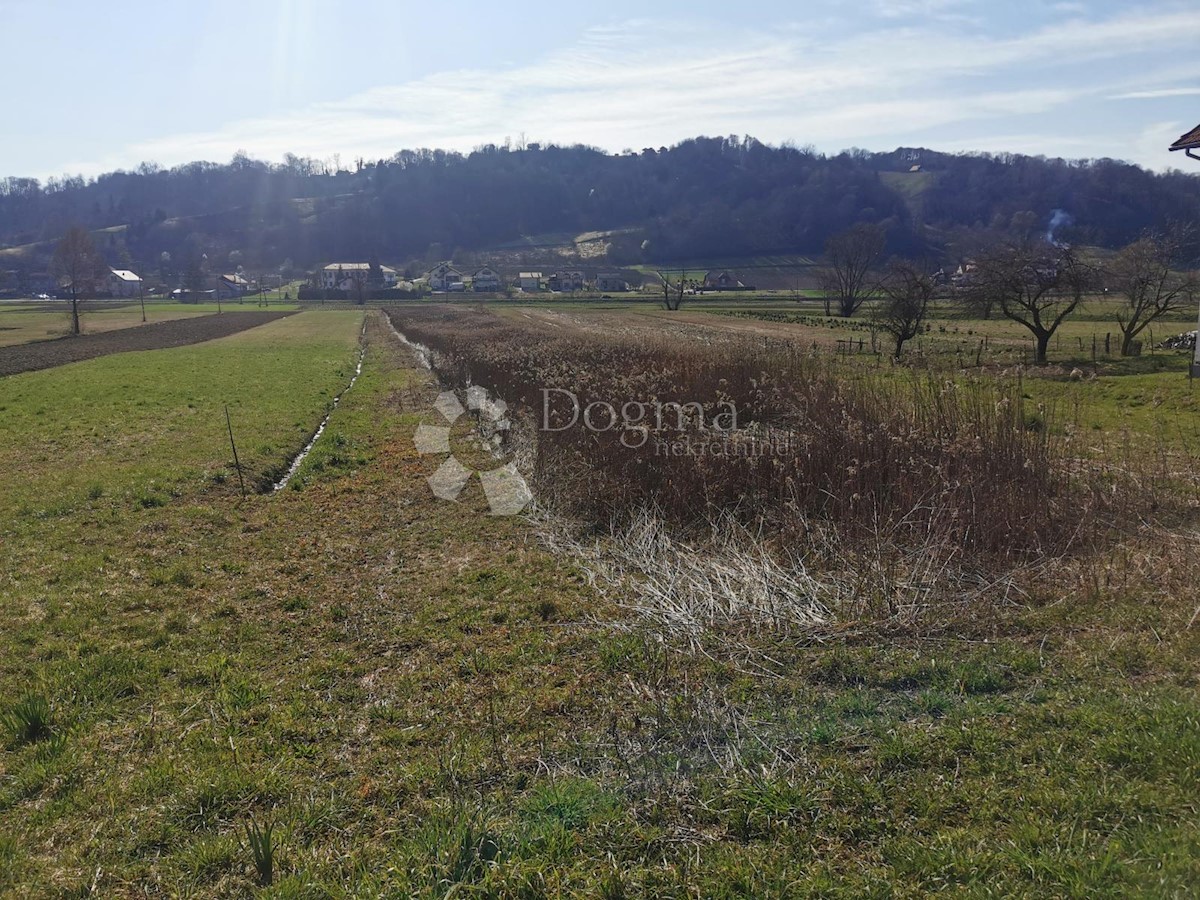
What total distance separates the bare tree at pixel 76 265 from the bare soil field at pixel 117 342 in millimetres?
3693

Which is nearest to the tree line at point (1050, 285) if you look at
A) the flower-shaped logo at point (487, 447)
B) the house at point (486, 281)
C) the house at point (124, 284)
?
the flower-shaped logo at point (487, 447)

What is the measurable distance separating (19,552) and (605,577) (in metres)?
7.23

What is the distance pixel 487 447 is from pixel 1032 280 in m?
21.2

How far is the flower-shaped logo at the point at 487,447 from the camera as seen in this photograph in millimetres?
11195

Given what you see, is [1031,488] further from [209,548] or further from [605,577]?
[209,548]

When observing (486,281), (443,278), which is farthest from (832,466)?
(443,278)

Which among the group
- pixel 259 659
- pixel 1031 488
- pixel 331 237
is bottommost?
pixel 259 659

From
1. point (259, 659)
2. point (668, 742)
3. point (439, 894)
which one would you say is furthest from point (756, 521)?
point (439, 894)

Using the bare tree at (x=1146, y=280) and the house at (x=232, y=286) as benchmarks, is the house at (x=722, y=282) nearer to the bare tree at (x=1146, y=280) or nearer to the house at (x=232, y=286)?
the house at (x=232, y=286)

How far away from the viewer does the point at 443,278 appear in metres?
111

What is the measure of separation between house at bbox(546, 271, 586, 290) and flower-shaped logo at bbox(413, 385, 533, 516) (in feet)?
282

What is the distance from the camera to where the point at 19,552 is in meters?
8.98

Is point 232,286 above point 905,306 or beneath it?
above

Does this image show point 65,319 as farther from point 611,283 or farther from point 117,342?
point 611,283
